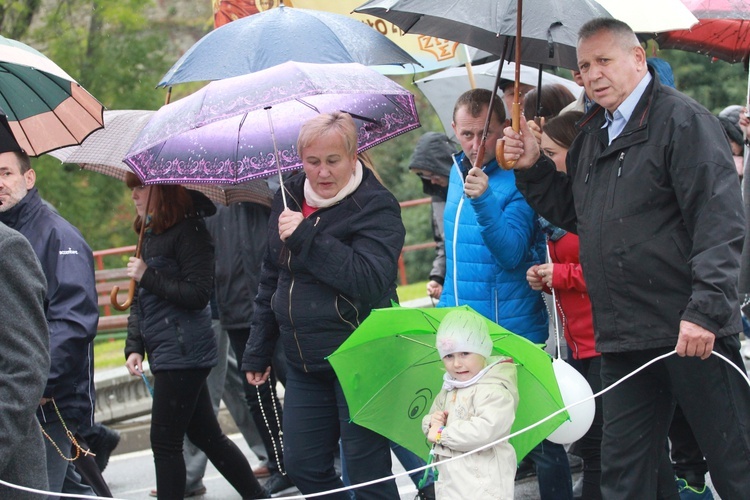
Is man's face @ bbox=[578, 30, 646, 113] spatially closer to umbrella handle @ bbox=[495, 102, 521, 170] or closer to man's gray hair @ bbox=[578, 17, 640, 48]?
man's gray hair @ bbox=[578, 17, 640, 48]

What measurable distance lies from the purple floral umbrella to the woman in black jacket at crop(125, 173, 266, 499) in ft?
2.22

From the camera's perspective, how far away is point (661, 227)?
4191 mm

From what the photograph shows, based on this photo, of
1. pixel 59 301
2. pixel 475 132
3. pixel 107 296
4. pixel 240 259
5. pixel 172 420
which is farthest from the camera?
pixel 107 296

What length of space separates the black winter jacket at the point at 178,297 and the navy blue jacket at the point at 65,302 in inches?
41.9

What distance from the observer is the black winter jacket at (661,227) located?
13.0 feet

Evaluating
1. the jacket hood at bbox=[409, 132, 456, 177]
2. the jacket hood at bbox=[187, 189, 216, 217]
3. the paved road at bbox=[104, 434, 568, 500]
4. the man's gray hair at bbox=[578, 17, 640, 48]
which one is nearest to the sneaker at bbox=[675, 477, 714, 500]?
the paved road at bbox=[104, 434, 568, 500]

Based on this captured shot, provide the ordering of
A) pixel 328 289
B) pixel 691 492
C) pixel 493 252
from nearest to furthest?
pixel 328 289, pixel 493 252, pixel 691 492

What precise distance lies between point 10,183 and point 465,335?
2.04 metres

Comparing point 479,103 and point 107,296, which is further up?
point 479,103

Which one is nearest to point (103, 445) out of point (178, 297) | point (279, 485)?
point (279, 485)

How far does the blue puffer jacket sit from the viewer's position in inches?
215

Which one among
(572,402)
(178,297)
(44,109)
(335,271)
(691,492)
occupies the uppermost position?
(44,109)

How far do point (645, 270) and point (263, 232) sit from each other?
350cm

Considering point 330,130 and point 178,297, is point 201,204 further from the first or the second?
point 330,130
